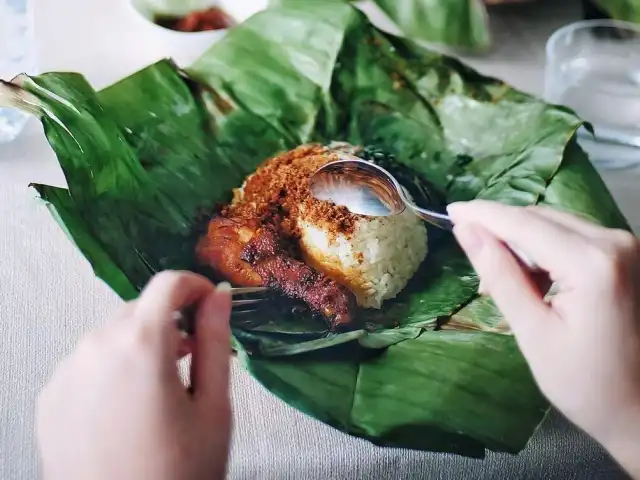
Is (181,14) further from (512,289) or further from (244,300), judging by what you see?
(512,289)

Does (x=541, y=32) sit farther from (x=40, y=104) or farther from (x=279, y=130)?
(x=40, y=104)

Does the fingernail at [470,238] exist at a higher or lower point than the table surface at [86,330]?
higher

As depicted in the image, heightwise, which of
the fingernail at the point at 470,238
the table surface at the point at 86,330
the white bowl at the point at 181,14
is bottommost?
the table surface at the point at 86,330

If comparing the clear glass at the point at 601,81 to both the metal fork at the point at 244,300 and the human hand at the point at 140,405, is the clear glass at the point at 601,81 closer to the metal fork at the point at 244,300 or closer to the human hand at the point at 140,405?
the metal fork at the point at 244,300

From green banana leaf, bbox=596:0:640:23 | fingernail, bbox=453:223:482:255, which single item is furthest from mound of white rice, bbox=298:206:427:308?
green banana leaf, bbox=596:0:640:23

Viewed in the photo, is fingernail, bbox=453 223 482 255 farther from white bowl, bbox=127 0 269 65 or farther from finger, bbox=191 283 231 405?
white bowl, bbox=127 0 269 65

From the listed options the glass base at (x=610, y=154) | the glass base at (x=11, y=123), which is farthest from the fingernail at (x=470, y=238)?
the glass base at (x=11, y=123)

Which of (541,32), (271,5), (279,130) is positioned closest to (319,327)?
(279,130)
